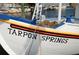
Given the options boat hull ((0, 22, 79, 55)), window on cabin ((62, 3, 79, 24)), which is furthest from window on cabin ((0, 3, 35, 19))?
window on cabin ((62, 3, 79, 24))

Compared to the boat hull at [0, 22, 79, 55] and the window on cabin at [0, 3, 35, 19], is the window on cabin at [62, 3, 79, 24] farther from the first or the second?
the window on cabin at [0, 3, 35, 19]

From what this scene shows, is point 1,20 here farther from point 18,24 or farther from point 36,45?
point 36,45

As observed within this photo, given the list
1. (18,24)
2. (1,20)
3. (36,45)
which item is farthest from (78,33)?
(1,20)

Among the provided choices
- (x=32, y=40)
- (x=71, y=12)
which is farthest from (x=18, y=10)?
(x=71, y=12)

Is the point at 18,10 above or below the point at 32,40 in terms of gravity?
above

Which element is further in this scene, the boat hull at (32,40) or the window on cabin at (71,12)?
the window on cabin at (71,12)

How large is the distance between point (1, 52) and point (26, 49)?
0.85m

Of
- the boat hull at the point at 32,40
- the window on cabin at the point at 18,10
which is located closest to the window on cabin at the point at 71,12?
the boat hull at the point at 32,40

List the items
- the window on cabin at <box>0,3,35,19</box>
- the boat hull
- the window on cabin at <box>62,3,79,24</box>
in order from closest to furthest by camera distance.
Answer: the boat hull < the window on cabin at <box>62,3,79,24</box> < the window on cabin at <box>0,3,35,19</box>

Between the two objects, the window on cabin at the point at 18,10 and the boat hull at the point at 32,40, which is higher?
the window on cabin at the point at 18,10

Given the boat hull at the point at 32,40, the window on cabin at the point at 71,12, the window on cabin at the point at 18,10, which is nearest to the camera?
the boat hull at the point at 32,40

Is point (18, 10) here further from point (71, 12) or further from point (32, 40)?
point (71, 12)

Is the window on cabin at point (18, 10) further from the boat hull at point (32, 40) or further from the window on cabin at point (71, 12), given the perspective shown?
the window on cabin at point (71, 12)

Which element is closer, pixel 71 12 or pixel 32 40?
pixel 32 40
